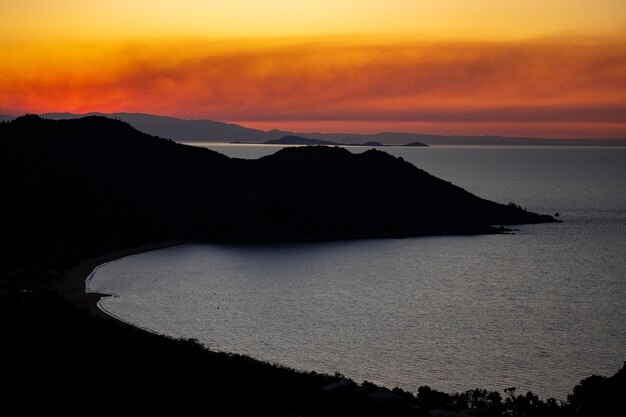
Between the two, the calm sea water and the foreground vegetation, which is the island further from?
the calm sea water

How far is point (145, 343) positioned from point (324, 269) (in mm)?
46094

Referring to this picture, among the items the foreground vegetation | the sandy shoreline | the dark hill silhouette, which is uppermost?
the dark hill silhouette

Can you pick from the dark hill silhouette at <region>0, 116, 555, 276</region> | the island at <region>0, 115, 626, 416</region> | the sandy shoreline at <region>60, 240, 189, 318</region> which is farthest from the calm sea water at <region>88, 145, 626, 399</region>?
the dark hill silhouette at <region>0, 116, 555, 276</region>

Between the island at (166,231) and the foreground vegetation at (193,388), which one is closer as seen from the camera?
the foreground vegetation at (193,388)

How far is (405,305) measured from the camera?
78688 millimetres

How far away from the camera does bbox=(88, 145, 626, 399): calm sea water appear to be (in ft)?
188

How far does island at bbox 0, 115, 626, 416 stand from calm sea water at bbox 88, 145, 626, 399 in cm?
559

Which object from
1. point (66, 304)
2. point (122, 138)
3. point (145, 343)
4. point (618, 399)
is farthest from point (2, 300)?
point (122, 138)

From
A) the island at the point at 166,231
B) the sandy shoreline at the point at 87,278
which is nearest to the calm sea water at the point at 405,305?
the sandy shoreline at the point at 87,278

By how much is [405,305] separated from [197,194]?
73.6 m

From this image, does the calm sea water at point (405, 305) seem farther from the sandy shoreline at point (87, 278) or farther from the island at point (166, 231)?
the island at point (166, 231)

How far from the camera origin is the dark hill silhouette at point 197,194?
129 meters

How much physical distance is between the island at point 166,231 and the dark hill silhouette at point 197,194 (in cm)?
32

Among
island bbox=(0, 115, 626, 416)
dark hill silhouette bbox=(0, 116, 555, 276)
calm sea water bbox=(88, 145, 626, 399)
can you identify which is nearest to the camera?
island bbox=(0, 115, 626, 416)
